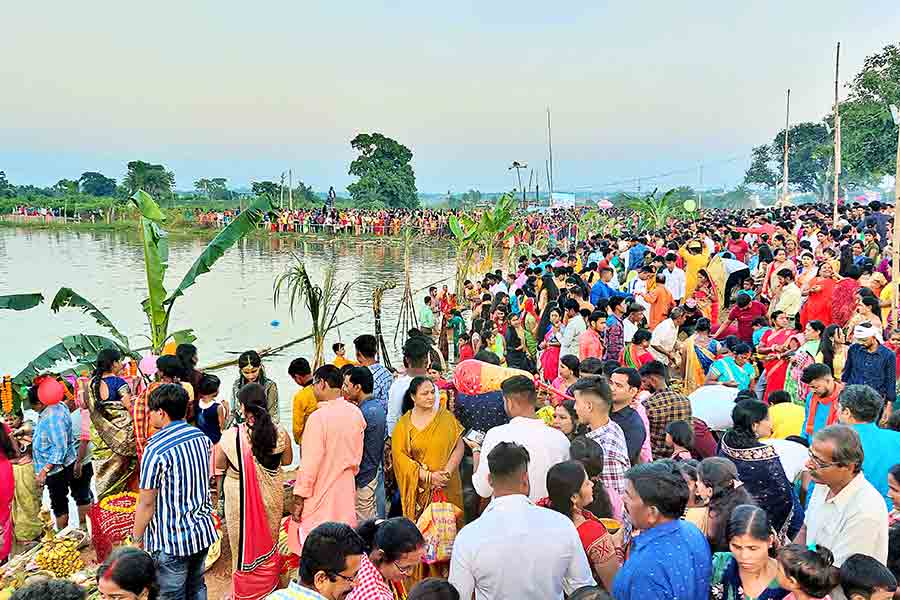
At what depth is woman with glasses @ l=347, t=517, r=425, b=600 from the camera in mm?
2879

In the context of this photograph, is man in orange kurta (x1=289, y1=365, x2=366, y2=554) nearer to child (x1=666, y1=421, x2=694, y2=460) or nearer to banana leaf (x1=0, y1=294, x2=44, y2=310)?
child (x1=666, y1=421, x2=694, y2=460)

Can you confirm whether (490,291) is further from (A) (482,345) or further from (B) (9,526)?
(B) (9,526)

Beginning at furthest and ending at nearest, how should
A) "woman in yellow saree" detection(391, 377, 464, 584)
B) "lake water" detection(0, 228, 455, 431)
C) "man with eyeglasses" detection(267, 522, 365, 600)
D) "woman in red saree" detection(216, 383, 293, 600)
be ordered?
1. "lake water" detection(0, 228, 455, 431)
2. "woman in yellow saree" detection(391, 377, 464, 584)
3. "woman in red saree" detection(216, 383, 293, 600)
4. "man with eyeglasses" detection(267, 522, 365, 600)

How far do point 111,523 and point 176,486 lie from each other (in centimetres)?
156

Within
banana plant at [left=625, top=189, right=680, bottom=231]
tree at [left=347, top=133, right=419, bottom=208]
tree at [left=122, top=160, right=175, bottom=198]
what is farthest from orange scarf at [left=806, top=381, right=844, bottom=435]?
tree at [left=122, top=160, right=175, bottom=198]

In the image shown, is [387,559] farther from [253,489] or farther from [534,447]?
[253,489]

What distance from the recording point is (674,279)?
1078 centimetres

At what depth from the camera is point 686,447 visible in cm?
429

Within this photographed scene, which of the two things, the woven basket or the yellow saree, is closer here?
the yellow saree

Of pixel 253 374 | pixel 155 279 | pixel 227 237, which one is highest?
pixel 227 237

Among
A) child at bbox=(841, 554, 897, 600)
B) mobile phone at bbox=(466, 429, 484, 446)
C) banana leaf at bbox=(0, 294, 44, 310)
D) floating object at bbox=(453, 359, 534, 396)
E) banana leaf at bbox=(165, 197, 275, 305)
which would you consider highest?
banana leaf at bbox=(165, 197, 275, 305)

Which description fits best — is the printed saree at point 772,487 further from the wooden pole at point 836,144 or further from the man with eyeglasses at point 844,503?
the wooden pole at point 836,144

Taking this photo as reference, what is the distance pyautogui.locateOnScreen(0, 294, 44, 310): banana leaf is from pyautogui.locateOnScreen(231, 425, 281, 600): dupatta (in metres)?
4.81

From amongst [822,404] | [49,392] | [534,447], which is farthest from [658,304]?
[49,392]
